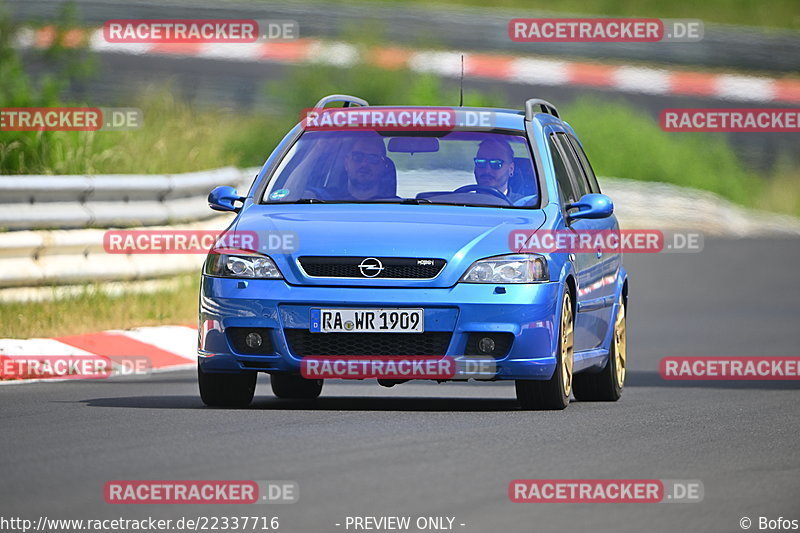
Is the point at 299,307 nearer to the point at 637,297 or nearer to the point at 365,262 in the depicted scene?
the point at 365,262

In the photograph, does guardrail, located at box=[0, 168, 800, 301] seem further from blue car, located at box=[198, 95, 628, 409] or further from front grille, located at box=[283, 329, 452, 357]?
front grille, located at box=[283, 329, 452, 357]

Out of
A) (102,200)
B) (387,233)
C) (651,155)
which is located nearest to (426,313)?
(387,233)

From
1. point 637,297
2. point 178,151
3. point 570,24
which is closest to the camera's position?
point 178,151

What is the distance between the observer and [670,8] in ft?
149

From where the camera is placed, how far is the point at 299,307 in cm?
1107

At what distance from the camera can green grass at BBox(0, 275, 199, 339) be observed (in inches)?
584

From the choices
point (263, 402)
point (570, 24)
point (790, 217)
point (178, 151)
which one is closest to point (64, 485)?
point (263, 402)

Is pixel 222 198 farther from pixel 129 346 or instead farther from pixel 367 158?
pixel 129 346

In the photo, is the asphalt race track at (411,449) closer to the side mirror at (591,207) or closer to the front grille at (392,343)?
the front grille at (392,343)

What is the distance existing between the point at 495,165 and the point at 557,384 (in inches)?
58.5

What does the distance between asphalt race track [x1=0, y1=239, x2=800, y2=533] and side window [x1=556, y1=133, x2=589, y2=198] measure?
1422 mm

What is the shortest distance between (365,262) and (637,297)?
12.6m

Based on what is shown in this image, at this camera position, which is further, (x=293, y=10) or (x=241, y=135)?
(x=293, y=10)

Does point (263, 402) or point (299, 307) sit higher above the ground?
point (299, 307)
